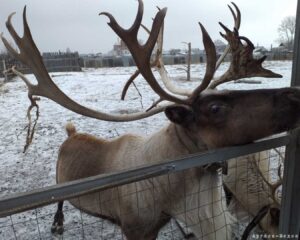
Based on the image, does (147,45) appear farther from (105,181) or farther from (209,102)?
(105,181)

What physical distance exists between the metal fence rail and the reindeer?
0.13 meters

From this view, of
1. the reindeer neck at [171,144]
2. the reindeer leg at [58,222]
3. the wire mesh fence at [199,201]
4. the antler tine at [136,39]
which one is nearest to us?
the antler tine at [136,39]

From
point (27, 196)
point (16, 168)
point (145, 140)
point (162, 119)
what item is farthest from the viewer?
point (162, 119)

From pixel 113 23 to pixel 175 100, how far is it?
602 mm

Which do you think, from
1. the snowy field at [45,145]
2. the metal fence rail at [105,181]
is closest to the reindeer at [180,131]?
the metal fence rail at [105,181]

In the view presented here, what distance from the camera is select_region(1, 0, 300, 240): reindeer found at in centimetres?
172

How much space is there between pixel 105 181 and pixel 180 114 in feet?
2.40

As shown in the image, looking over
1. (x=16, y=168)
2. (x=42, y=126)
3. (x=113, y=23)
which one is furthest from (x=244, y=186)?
(x=42, y=126)

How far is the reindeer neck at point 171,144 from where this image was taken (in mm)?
A: 1999

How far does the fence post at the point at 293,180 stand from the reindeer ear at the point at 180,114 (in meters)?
0.57

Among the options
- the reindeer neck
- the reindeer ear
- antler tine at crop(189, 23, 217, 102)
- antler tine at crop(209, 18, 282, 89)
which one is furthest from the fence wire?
antler tine at crop(209, 18, 282, 89)

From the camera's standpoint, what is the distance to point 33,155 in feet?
16.2

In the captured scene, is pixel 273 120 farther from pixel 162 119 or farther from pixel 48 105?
pixel 48 105

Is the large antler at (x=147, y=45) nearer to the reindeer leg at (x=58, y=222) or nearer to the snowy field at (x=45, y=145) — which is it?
the snowy field at (x=45, y=145)
